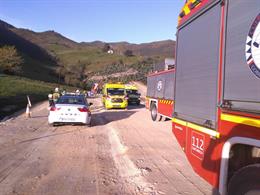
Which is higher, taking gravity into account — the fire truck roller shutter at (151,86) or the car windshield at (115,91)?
the fire truck roller shutter at (151,86)

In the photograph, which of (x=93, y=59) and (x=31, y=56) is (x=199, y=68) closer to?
(x=31, y=56)

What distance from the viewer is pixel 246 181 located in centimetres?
390

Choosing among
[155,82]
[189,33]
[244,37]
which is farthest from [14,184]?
[155,82]

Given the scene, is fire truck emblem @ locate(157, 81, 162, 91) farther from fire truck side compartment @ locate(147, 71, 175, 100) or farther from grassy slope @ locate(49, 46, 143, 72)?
grassy slope @ locate(49, 46, 143, 72)

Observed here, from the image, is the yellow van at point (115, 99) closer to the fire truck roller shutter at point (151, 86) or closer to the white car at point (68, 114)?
the fire truck roller shutter at point (151, 86)

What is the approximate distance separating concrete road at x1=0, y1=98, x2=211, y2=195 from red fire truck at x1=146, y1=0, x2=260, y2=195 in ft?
4.84

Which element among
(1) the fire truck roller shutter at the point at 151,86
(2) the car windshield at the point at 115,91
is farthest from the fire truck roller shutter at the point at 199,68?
(2) the car windshield at the point at 115,91

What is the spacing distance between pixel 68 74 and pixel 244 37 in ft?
361

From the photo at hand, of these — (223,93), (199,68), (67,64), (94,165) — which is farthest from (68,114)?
(67,64)

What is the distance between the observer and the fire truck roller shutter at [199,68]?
494 centimetres

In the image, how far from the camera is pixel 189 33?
616 cm

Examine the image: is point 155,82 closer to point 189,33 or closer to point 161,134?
point 161,134

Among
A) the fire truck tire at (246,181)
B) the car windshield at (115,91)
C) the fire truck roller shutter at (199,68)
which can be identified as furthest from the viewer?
the car windshield at (115,91)

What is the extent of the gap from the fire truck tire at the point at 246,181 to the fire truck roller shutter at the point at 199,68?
0.90 metres
